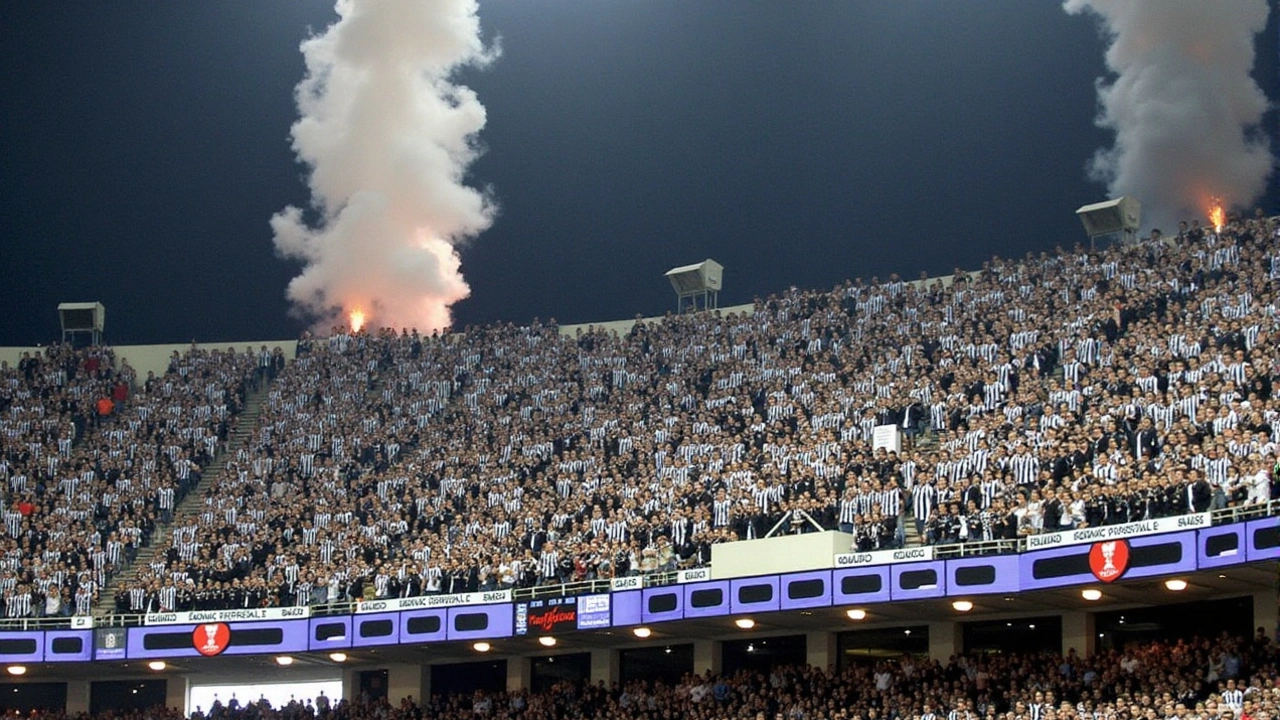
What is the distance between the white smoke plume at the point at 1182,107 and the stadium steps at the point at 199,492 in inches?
1259

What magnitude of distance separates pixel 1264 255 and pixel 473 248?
40094 millimetres

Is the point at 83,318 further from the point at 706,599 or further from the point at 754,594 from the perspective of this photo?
the point at 754,594

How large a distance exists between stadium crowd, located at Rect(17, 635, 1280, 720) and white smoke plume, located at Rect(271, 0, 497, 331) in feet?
97.8

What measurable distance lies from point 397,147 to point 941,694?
4605cm

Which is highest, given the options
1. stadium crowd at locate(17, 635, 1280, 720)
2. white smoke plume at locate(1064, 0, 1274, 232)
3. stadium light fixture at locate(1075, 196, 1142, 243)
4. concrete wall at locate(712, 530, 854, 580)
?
white smoke plume at locate(1064, 0, 1274, 232)

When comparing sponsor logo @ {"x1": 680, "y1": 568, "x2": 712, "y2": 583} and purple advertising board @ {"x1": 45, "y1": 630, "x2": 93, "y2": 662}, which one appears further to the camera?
purple advertising board @ {"x1": 45, "y1": 630, "x2": 93, "y2": 662}

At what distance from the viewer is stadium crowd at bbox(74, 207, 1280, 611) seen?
3641 centimetres

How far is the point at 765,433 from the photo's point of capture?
45.0 metres

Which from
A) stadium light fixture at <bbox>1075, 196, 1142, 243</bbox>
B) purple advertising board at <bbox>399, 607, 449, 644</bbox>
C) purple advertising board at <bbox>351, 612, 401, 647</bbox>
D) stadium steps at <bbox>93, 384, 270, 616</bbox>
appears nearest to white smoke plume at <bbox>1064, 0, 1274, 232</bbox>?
stadium light fixture at <bbox>1075, 196, 1142, 243</bbox>

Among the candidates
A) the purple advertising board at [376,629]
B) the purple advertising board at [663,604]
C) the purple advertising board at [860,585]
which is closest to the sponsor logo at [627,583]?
the purple advertising board at [663,604]

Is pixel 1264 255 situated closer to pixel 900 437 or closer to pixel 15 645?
pixel 900 437

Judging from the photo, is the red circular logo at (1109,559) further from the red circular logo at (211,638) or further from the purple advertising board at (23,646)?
the purple advertising board at (23,646)

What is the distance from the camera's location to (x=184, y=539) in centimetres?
4975

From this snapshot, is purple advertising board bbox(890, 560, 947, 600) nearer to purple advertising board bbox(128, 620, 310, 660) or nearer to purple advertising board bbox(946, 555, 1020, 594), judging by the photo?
purple advertising board bbox(946, 555, 1020, 594)
